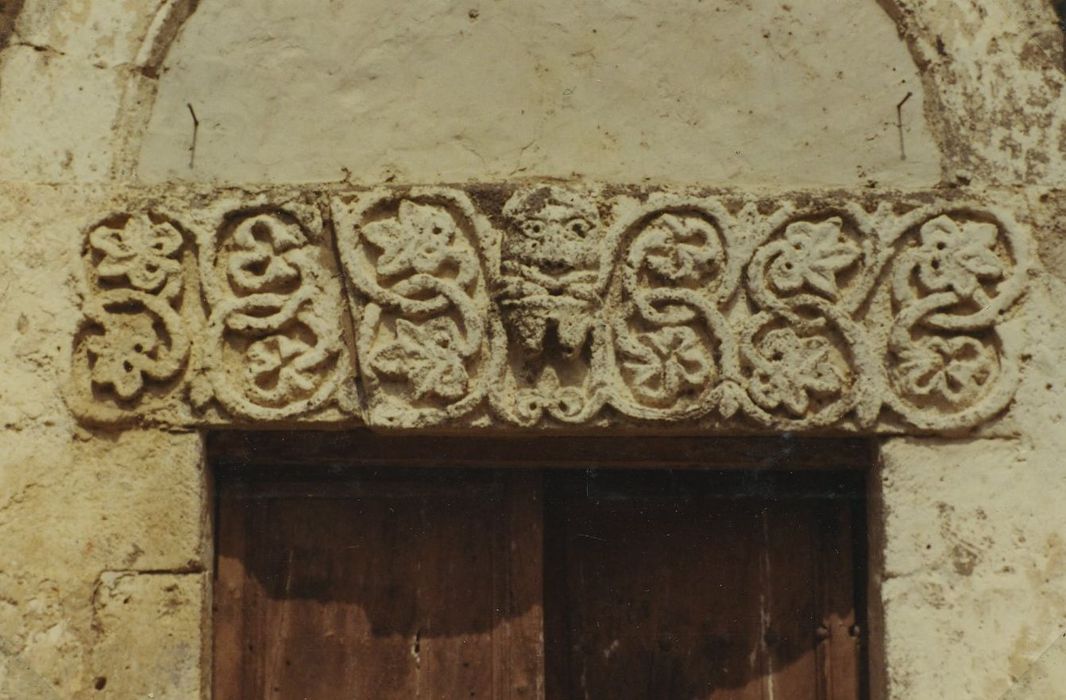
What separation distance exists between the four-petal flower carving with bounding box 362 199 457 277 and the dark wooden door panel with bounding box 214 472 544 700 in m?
0.52

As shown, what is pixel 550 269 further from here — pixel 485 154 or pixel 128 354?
pixel 128 354

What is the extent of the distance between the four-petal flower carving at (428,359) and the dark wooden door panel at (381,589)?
13.2 inches

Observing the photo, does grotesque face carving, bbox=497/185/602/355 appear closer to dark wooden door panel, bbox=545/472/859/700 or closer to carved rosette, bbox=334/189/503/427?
carved rosette, bbox=334/189/503/427

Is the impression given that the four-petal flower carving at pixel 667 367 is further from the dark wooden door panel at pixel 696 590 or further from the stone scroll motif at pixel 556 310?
the dark wooden door panel at pixel 696 590

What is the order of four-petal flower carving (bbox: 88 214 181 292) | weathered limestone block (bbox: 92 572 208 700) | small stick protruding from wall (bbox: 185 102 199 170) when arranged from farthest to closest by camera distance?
small stick protruding from wall (bbox: 185 102 199 170) < four-petal flower carving (bbox: 88 214 181 292) < weathered limestone block (bbox: 92 572 208 700)

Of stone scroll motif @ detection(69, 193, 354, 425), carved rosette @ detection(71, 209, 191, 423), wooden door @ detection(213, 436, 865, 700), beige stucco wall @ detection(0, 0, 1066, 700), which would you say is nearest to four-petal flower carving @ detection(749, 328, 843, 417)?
beige stucco wall @ detection(0, 0, 1066, 700)

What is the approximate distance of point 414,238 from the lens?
345cm

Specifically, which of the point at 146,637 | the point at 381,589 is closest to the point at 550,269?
the point at 381,589

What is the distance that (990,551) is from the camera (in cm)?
336

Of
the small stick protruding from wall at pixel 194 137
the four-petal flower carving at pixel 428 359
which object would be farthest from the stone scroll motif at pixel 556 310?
the small stick protruding from wall at pixel 194 137

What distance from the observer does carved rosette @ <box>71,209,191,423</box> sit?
3408 millimetres

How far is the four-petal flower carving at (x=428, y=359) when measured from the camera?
3375mm

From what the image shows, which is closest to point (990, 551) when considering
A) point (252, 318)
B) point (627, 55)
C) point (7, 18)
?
point (627, 55)

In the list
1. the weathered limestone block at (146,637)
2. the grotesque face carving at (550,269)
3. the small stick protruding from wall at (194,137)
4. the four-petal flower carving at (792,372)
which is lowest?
the weathered limestone block at (146,637)
